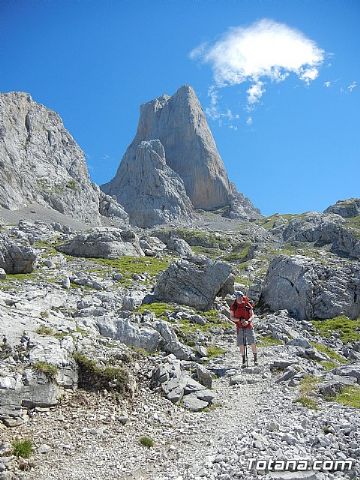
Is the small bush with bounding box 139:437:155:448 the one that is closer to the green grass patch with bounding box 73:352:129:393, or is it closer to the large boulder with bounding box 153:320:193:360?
the green grass patch with bounding box 73:352:129:393

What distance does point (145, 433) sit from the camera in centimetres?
1322

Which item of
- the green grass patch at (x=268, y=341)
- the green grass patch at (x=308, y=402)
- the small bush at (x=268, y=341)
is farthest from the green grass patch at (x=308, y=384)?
the small bush at (x=268, y=341)

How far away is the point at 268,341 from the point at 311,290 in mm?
16510

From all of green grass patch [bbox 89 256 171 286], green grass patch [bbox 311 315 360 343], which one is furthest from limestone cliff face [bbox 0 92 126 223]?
green grass patch [bbox 311 315 360 343]

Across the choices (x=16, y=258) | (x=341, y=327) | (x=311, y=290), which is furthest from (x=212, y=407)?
(x=16, y=258)

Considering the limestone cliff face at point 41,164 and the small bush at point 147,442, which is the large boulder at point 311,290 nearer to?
the small bush at point 147,442

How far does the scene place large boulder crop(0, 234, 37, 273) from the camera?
42281mm

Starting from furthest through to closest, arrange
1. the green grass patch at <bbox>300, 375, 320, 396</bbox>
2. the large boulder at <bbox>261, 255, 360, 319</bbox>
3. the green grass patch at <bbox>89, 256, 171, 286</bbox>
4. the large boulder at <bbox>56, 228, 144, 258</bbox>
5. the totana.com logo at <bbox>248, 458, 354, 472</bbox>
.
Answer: the large boulder at <bbox>56, 228, 144, 258</bbox> < the green grass patch at <bbox>89, 256, 171, 286</bbox> < the large boulder at <bbox>261, 255, 360, 319</bbox> < the green grass patch at <bbox>300, 375, 320, 396</bbox> < the totana.com logo at <bbox>248, 458, 354, 472</bbox>

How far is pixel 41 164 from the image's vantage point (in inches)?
6053

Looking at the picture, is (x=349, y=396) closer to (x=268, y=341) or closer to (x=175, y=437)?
(x=175, y=437)

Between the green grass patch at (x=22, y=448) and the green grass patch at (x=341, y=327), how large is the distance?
30.4 metres

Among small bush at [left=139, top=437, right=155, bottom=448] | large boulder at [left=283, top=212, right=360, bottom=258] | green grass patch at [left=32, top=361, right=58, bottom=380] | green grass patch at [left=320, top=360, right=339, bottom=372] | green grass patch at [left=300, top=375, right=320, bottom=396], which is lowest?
small bush at [left=139, top=437, right=155, bottom=448]

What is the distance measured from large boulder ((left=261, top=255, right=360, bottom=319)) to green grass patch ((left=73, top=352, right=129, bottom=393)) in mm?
31012

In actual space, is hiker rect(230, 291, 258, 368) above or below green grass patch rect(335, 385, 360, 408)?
above
